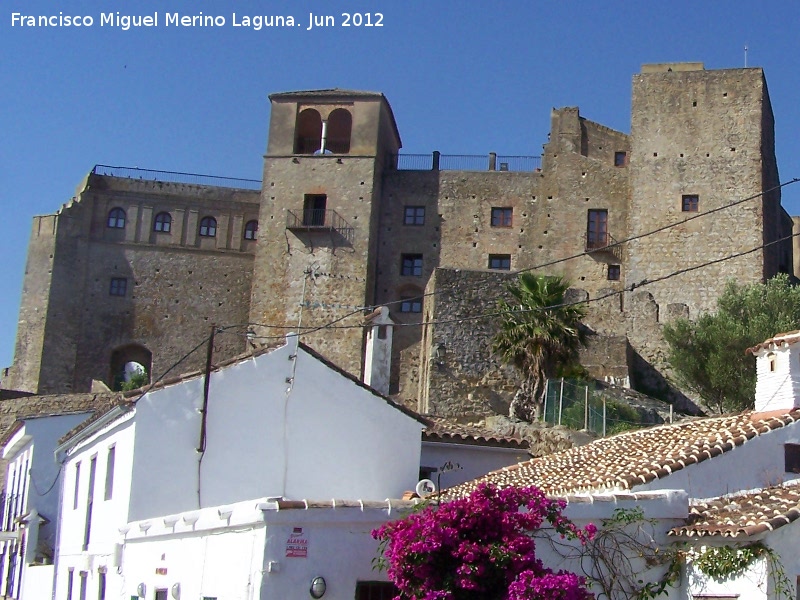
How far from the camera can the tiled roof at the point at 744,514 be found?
37.7ft

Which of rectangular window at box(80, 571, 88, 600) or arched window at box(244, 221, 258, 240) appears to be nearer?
rectangular window at box(80, 571, 88, 600)

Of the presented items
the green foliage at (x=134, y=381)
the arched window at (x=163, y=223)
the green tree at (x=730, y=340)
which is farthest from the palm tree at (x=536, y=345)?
the arched window at (x=163, y=223)

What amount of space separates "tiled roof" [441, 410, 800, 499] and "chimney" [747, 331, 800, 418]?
1.16 feet

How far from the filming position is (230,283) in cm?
5191

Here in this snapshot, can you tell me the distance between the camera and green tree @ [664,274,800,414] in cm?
3438

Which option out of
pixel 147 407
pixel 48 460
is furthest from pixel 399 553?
pixel 48 460

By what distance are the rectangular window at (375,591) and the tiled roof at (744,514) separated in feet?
9.70

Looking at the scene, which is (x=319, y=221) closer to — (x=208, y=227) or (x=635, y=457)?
(x=208, y=227)

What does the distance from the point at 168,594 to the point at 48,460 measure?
518 inches

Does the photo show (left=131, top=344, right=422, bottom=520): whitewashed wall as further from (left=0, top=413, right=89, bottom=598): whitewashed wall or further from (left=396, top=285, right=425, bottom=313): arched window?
(left=396, top=285, right=425, bottom=313): arched window

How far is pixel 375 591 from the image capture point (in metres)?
11.8

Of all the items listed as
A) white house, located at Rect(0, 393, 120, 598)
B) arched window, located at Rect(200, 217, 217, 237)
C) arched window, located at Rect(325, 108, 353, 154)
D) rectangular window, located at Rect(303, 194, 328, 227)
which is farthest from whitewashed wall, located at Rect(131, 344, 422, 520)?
arched window, located at Rect(200, 217, 217, 237)

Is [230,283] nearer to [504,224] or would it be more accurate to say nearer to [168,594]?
[504,224]

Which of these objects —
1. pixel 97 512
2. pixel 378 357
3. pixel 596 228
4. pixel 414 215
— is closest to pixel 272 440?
pixel 97 512
